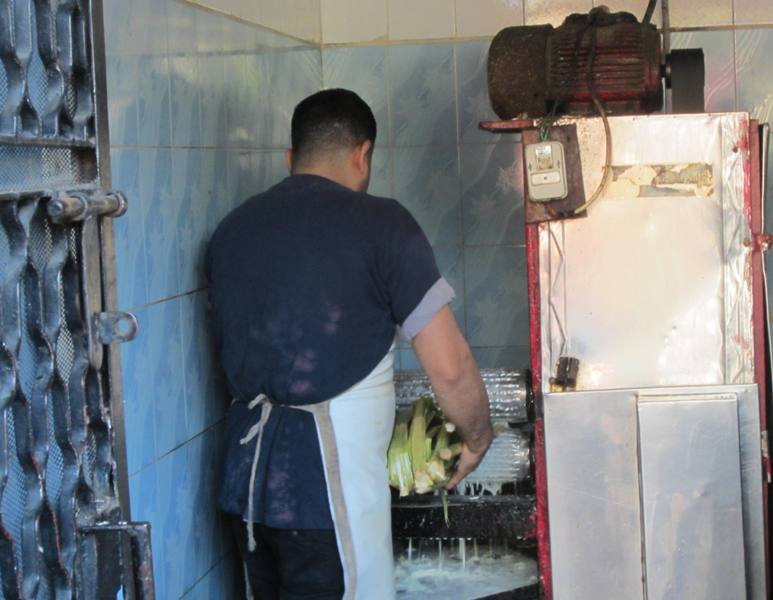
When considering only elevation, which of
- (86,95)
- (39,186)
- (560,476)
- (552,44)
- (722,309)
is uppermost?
(552,44)

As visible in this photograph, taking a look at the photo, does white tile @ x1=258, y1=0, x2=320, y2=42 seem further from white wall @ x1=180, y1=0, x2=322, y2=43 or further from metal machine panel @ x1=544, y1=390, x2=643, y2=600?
metal machine panel @ x1=544, y1=390, x2=643, y2=600

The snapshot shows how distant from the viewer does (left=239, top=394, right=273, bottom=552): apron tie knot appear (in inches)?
107

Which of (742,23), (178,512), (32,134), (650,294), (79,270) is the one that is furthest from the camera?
(742,23)

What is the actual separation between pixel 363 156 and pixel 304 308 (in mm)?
474

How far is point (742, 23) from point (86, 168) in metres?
2.91

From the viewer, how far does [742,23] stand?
395cm

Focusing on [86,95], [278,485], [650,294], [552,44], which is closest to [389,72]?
[552,44]

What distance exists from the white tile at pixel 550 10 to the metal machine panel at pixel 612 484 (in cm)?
157

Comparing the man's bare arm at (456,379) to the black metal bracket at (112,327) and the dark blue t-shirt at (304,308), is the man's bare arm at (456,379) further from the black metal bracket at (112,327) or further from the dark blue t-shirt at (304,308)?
the black metal bracket at (112,327)

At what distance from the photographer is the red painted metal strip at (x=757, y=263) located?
117 inches

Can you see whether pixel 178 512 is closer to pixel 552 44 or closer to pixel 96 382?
pixel 96 382

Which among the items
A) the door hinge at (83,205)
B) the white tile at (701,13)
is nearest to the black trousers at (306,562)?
the door hinge at (83,205)

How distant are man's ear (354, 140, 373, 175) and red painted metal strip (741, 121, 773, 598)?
3.14 ft

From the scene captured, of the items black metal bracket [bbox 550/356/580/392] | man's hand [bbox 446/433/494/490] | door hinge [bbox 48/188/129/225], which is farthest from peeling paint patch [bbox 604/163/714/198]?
door hinge [bbox 48/188/129/225]
